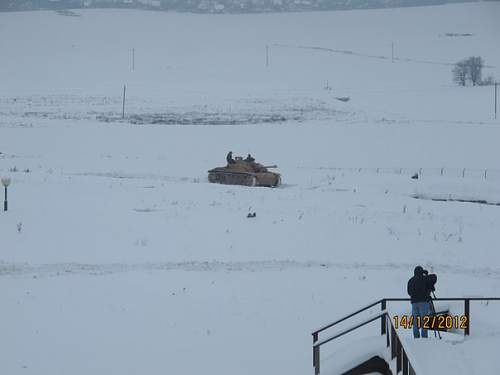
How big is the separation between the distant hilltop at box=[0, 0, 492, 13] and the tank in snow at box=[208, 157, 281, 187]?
147717mm

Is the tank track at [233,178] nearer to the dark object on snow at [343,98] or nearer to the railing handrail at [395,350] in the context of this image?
the railing handrail at [395,350]

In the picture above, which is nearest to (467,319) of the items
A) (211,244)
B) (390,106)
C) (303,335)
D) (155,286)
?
(303,335)

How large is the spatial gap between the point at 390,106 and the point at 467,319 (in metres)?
59.9

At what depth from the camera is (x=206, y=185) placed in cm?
2756

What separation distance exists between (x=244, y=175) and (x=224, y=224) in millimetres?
9421

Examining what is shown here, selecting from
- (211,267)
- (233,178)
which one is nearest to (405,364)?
(211,267)

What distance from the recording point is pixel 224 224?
21.0 metres

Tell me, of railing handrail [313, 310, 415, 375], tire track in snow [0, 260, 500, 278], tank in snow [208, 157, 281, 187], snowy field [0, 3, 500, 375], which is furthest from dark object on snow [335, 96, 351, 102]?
railing handrail [313, 310, 415, 375]

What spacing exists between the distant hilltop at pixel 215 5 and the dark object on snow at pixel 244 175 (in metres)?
148

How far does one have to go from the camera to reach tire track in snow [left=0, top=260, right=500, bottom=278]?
16.6 meters

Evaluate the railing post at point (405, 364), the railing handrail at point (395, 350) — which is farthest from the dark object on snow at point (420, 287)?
the railing post at point (405, 364)

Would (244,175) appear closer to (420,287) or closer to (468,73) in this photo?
(420,287)

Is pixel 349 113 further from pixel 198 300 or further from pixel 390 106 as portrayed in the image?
pixel 198 300

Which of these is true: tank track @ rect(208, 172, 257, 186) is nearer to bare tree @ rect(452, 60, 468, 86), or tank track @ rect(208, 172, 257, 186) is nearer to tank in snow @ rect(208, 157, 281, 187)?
tank in snow @ rect(208, 157, 281, 187)
